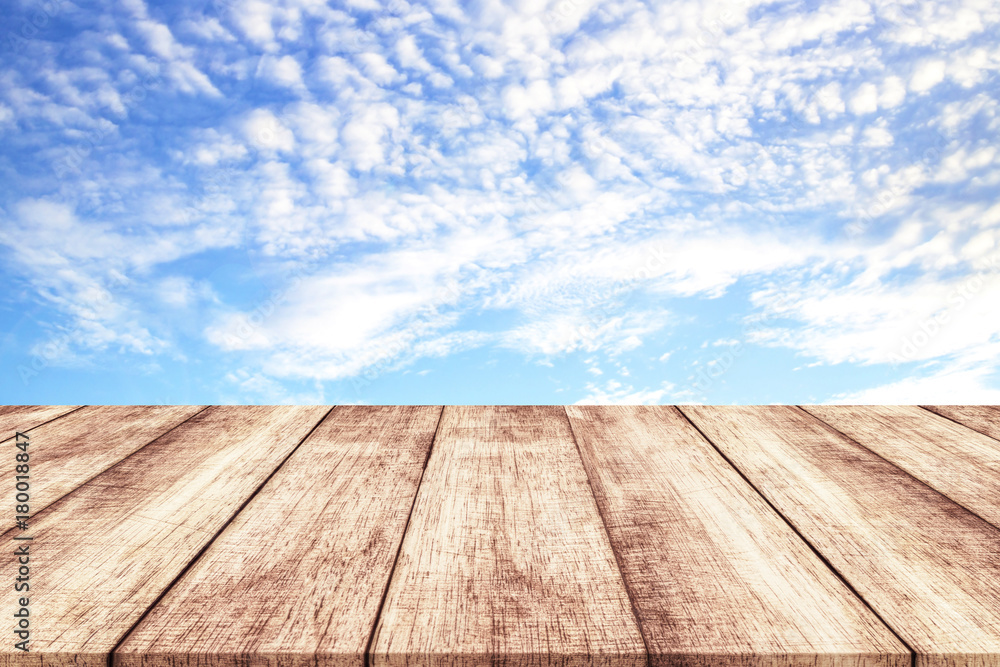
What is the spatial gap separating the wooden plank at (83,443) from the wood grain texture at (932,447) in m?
1.46

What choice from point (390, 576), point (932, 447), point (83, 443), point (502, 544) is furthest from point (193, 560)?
point (932, 447)

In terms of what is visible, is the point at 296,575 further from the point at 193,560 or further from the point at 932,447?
the point at 932,447

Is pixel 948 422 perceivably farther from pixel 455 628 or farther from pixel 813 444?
pixel 455 628

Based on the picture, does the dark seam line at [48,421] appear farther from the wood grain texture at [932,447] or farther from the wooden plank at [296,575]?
the wood grain texture at [932,447]

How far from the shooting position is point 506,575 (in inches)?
30.7

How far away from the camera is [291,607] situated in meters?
0.72

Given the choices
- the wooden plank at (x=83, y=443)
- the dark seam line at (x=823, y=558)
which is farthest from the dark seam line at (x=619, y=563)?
the wooden plank at (x=83, y=443)

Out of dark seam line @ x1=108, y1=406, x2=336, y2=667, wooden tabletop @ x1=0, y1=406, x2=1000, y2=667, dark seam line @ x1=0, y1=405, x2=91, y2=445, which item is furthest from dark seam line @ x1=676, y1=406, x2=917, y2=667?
dark seam line @ x1=0, y1=405, x2=91, y2=445

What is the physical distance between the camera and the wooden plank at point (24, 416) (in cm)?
141

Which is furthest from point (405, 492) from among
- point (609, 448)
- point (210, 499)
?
point (609, 448)

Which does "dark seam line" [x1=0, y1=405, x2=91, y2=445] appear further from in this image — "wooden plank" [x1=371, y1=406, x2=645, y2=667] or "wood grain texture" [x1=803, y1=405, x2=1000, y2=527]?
"wood grain texture" [x1=803, y1=405, x2=1000, y2=527]

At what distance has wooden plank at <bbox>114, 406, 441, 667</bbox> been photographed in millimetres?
662

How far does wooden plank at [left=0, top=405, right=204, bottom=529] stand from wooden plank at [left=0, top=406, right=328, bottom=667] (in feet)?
0.13

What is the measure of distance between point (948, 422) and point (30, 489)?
1832 millimetres
